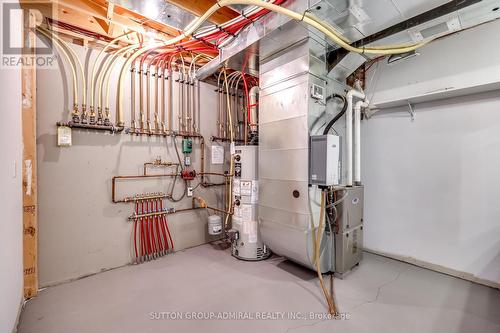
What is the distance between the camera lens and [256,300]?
6.86ft

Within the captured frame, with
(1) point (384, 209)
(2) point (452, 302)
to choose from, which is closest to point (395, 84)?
(1) point (384, 209)

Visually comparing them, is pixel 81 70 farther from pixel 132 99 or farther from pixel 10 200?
pixel 10 200

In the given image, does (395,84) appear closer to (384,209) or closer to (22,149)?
(384,209)

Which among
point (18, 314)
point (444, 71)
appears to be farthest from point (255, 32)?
point (18, 314)

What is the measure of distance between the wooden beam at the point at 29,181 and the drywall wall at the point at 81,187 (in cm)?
15

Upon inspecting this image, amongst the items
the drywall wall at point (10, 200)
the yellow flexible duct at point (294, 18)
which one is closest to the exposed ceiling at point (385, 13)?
the yellow flexible duct at point (294, 18)

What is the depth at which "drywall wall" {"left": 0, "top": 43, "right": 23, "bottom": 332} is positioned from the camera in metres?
1.41

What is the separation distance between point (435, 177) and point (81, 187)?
4.21 m

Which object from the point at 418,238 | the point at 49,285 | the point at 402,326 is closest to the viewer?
the point at 402,326

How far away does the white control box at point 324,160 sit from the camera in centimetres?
221

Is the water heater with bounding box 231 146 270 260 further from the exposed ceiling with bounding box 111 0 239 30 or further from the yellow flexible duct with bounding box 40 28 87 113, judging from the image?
the yellow flexible duct with bounding box 40 28 87 113

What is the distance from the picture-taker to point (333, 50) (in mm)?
2666

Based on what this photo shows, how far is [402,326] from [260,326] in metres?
1.12

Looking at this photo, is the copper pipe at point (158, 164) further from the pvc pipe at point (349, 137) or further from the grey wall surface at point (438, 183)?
the grey wall surface at point (438, 183)
